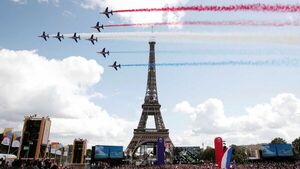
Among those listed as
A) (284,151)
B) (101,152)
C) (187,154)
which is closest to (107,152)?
(101,152)

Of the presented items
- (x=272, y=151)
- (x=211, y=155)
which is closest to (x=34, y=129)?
(x=272, y=151)

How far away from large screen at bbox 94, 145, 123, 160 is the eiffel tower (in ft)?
81.6

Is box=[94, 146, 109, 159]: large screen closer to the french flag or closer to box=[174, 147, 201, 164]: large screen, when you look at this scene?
box=[174, 147, 201, 164]: large screen

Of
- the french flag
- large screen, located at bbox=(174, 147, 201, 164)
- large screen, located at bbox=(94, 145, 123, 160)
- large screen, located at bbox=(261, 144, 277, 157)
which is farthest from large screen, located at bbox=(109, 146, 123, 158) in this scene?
the french flag

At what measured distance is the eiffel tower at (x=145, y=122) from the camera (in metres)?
112

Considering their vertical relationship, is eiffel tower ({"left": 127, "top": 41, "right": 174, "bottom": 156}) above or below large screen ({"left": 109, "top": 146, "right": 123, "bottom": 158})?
above

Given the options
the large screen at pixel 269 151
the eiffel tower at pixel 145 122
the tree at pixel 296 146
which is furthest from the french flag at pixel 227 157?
the tree at pixel 296 146

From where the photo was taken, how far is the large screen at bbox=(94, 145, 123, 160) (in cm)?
8294

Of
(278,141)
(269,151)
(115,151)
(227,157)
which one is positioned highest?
(278,141)

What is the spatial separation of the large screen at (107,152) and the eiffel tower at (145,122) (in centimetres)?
2486

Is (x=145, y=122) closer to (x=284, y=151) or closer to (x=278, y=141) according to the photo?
(x=284, y=151)

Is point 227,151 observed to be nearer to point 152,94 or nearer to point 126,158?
point 126,158

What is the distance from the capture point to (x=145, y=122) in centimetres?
11500

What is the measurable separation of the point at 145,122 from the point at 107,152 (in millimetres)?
33041
